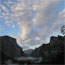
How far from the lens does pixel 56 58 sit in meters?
38.5

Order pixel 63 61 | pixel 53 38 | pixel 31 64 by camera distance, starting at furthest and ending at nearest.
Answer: pixel 53 38 → pixel 31 64 → pixel 63 61

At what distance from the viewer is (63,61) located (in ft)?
121

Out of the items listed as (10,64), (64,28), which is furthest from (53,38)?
(10,64)

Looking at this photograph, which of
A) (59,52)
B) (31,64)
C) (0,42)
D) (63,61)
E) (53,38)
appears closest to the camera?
(63,61)

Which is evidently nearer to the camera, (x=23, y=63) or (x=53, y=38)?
(x=23, y=63)

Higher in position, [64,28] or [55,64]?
[64,28]

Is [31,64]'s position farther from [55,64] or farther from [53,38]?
[53,38]

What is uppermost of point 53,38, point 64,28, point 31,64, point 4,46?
point 64,28

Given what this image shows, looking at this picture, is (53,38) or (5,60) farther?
(53,38)

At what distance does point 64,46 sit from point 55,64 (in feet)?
26.8

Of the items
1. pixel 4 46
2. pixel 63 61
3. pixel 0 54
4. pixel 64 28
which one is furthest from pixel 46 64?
pixel 64 28

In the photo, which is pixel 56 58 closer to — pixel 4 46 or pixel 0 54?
pixel 0 54

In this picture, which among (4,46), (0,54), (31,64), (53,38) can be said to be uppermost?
(53,38)

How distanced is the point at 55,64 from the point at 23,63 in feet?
44.4
